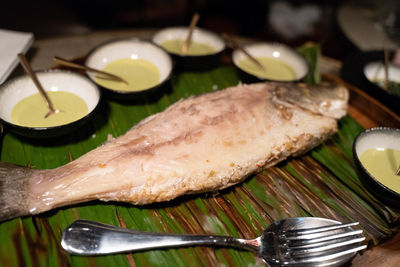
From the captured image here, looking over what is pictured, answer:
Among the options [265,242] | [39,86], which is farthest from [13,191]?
[265,242]

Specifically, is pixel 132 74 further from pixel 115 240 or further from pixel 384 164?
pixel 384 164

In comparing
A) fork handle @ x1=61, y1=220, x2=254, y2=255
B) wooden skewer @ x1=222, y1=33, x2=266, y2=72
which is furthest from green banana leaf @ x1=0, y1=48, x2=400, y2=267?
wooden skewer @ x1=222, y1=33, x2=266, y2=72

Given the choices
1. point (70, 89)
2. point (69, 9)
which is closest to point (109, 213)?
point (70, 89)

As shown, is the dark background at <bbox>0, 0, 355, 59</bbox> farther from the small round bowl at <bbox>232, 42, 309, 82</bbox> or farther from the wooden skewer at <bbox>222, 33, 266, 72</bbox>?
the wooden skewer at <bbox>222, 33, 266, 72</bbox>

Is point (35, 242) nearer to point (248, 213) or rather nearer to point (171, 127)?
point (171, 127)

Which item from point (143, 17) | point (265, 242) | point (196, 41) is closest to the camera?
point (265, 242)
